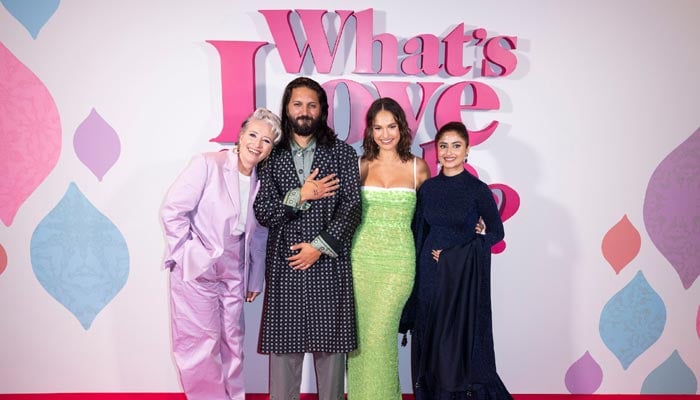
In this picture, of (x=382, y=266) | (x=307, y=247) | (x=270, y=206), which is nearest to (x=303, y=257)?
(x=307, y=247)

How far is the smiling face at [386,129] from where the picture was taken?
1996 millimetres

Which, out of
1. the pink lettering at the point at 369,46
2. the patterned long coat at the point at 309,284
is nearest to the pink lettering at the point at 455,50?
the pink lettering at the point at 369,46

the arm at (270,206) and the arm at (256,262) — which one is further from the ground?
the arm at (270,206)

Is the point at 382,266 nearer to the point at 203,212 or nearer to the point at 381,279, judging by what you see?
the point at 381,279

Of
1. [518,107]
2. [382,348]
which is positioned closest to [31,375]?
[382,348]

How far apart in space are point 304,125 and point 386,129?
41 cm

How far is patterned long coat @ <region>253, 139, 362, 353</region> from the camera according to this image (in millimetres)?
1891

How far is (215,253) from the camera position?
195cm

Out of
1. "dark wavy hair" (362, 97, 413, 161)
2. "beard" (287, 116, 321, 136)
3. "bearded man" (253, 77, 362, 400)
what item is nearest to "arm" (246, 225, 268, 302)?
"bearded man" (253, 77, 362, 400)

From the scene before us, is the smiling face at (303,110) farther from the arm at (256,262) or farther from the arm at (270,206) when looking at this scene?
the arm at (256,262)

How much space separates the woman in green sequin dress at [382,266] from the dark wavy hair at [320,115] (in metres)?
0.24

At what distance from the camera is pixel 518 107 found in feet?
7.97

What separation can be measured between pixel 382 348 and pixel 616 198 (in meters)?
1.77

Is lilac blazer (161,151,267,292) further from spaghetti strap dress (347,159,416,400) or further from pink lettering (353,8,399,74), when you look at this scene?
pink lettering (353,8,399,74)
